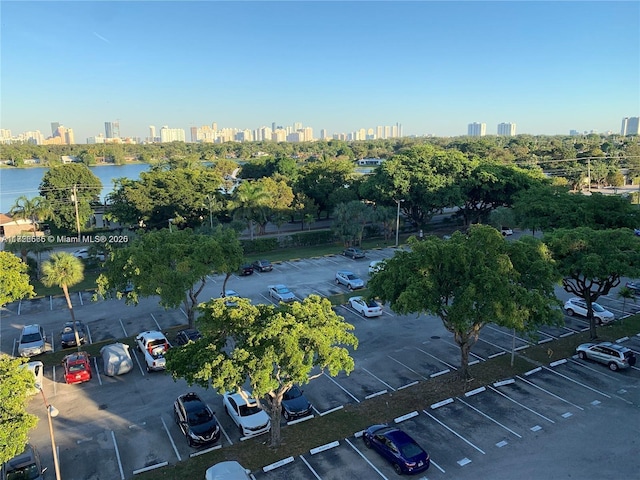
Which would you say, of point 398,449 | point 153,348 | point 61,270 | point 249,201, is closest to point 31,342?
point 61,270

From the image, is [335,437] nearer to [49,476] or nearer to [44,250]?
[49,476]

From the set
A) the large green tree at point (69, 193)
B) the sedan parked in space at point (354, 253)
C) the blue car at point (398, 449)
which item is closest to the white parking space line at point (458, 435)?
the blue car at point (398, 449)

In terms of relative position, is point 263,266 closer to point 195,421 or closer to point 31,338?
point 31,338

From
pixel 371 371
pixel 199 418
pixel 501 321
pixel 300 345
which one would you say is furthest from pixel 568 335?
pixel 199 418

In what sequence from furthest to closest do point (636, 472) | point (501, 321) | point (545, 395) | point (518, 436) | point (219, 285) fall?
point (219, 285)
point (545, 395)
point (501, 321)
point (518, 436)
point (636, 472)

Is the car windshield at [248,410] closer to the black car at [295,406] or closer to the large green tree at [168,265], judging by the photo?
the black car at [295,406]

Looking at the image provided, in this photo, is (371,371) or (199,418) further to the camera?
(371,371)

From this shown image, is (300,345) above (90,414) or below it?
above
